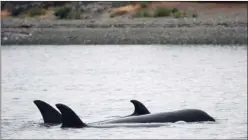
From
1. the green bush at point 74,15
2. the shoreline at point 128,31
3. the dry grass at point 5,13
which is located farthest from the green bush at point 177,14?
the dry grass at point 5,13

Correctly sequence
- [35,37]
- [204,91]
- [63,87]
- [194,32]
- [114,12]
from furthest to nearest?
[114,12]
[35,37]
[194,32]
[63,87]
[204,91]

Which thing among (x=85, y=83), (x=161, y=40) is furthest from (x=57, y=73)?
(x=161, y=40)

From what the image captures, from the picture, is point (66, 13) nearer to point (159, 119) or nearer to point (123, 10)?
point (123, 10)

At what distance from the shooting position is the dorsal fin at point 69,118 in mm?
21906

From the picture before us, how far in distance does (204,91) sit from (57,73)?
11959 mm

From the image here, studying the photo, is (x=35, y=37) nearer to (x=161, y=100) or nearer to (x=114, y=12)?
(x=114, y=12)

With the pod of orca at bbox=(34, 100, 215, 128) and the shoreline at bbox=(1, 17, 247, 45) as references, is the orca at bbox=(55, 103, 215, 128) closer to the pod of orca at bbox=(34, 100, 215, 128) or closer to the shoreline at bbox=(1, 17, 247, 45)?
the pod of orca at bbox=(34, 100, 215, 128)

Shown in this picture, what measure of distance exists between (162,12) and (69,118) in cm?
3878

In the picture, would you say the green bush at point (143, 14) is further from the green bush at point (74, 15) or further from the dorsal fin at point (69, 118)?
the dorsal fin at point (69, 118)

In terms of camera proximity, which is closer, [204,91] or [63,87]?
[204,91]

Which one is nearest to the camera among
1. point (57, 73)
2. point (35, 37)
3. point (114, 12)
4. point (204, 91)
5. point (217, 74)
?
point (204, 91)

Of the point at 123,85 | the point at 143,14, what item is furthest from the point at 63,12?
the point at 123,85

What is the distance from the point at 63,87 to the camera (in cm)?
3597

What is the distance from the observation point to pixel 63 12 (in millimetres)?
65938
